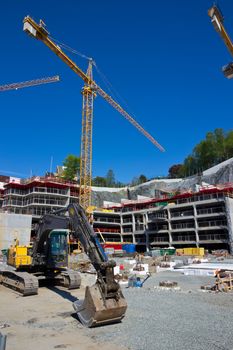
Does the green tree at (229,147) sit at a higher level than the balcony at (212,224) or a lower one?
higher

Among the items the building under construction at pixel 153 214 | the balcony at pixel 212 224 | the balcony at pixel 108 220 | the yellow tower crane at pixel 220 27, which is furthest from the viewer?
the balcony at pixel 108 220

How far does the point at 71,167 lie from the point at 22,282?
9052 cm

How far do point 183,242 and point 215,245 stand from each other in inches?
281

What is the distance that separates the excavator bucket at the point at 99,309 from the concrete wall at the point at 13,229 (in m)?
53.9

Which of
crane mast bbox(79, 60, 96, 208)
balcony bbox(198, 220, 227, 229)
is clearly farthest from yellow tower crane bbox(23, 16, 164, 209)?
balcony bbox(198, 220, 227, 229)

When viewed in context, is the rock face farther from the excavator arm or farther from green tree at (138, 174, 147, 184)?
the excavator arm

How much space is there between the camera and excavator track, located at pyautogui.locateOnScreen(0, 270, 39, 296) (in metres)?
15.0

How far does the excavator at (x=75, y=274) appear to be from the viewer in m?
9.53

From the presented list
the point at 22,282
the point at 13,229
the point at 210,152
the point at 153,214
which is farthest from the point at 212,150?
the point at 22,282

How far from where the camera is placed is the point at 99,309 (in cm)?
926

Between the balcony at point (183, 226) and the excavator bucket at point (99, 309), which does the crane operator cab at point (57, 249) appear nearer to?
the excavator bucket at point (99, 309)

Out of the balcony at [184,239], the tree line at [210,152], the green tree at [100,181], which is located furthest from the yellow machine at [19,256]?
the green tree at [100,181]

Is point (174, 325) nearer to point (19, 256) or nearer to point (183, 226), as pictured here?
point (19, 256)

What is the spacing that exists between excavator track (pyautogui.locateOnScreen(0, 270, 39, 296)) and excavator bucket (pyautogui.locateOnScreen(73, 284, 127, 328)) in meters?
6.09
